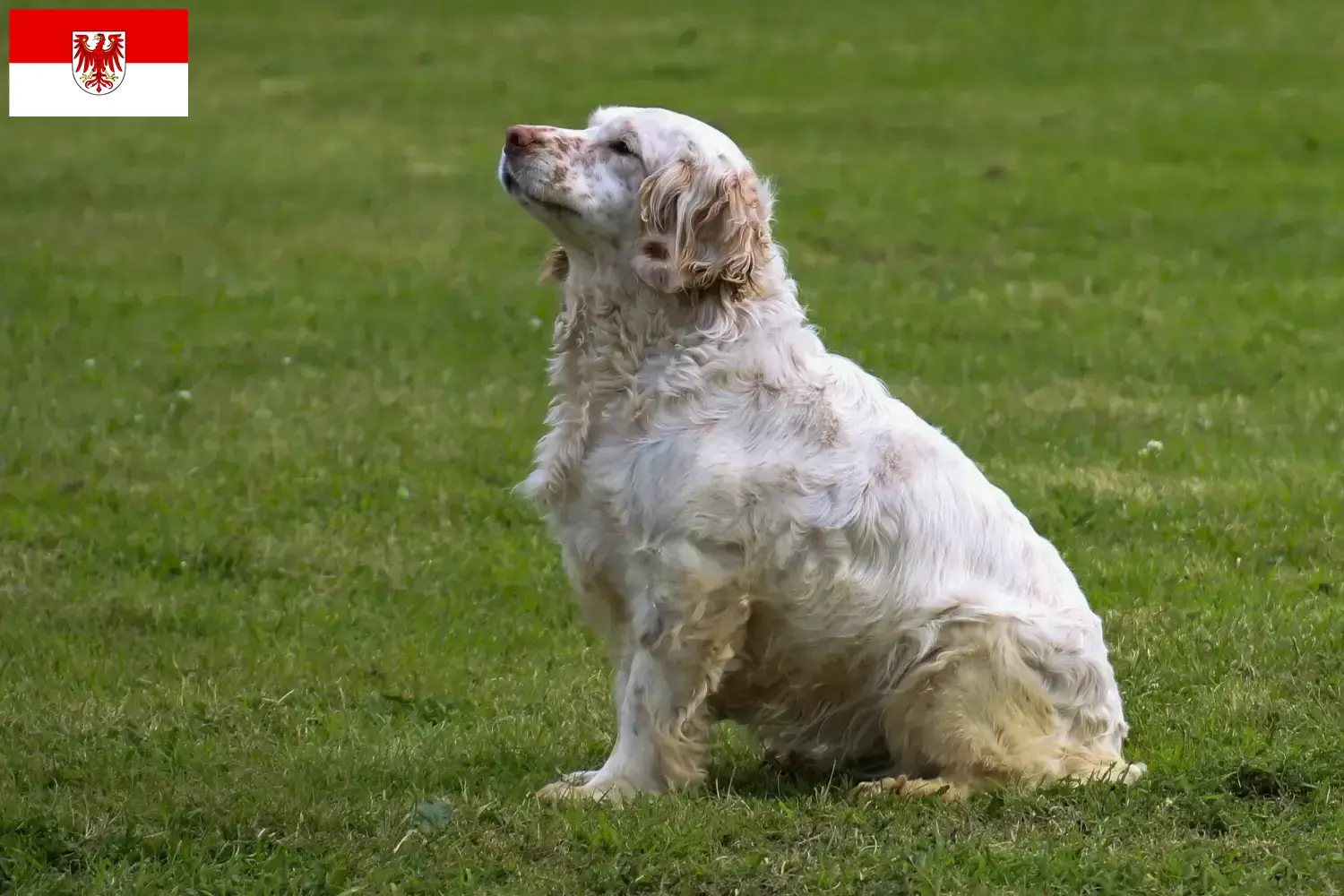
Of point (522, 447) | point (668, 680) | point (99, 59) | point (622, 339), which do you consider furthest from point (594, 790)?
point (99, 59)

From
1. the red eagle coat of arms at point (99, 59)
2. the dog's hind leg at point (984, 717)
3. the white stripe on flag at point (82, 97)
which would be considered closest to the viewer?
the dog's hind leg at point (984, 717)

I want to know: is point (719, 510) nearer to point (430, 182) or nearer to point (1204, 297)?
point (1204, 297)

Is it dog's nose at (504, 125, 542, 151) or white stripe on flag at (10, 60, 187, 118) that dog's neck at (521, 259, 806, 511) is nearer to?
dog's nose at (504, 125, 542, 151)

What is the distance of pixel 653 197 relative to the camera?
5.71 metres

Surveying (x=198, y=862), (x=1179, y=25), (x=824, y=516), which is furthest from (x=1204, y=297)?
(x=1179, y=25)

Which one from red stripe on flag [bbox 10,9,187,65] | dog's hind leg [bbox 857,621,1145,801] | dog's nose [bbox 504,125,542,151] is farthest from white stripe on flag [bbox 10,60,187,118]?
dog's hind leg [bbox 857,621,1145,801]

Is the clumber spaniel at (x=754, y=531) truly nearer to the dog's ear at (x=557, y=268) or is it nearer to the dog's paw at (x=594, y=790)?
the dog's paw at (x=594, y=790)

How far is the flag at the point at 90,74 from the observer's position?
64.4ft

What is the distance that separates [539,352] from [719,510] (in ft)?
26.3

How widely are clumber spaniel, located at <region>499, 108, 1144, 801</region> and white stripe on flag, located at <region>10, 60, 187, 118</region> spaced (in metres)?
18.2

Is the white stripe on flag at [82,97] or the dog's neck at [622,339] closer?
the dog's neck at [622,339]

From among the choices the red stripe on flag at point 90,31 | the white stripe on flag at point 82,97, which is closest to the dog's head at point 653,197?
the red stripe on flag at point 90,31

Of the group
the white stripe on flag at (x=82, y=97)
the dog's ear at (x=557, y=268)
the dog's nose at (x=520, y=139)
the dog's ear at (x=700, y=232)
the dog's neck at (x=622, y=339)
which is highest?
the white stripe on flag at (x=82, y=97)

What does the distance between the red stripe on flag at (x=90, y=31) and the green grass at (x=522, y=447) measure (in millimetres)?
839
